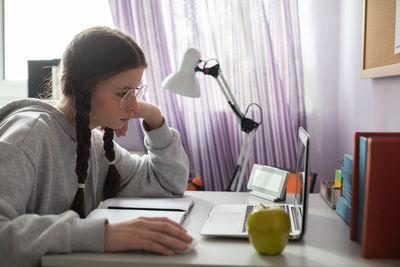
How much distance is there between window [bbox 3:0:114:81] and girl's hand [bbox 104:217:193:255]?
6.70ft

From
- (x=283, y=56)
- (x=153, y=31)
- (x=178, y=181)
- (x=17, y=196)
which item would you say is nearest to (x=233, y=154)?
(x=283, y=56)

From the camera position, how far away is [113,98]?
122cm

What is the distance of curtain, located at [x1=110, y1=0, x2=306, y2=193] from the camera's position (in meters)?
2.37

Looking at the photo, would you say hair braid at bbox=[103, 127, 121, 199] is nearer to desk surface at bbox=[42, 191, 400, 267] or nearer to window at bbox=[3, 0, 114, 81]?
desk surface at bbox=[42, 191, 400, 267]

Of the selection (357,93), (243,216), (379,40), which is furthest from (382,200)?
(357,93)

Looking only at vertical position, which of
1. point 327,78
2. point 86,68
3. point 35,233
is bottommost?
point 35,233

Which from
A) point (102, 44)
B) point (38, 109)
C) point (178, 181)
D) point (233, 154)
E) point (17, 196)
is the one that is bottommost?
point (233, 154)

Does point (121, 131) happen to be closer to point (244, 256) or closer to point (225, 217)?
point (225, 217)

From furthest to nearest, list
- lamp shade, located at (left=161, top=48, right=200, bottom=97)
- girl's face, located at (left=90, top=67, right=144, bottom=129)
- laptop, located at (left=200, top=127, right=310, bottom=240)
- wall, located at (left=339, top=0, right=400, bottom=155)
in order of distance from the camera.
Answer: lamp shade, located at (left=161, top=48, right=200, bottom=97) → wall, located at (left=339, top=0, right=400, bottom=155) → girl's face, located at (left=90, top=67, right=144, bottom=129) → laptop, located at (left=200, top=127, right=310, bottom=240)

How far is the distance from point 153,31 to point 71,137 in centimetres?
137

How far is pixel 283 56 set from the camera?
2373 millimetres

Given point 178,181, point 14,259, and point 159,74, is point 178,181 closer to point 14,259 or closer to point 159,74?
point 14,259

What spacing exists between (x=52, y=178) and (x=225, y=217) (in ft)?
1.44

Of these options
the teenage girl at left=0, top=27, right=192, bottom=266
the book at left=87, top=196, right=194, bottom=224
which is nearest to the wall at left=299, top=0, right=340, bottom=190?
the teenage girl at left=0, top=27, right=192, bottom=266
